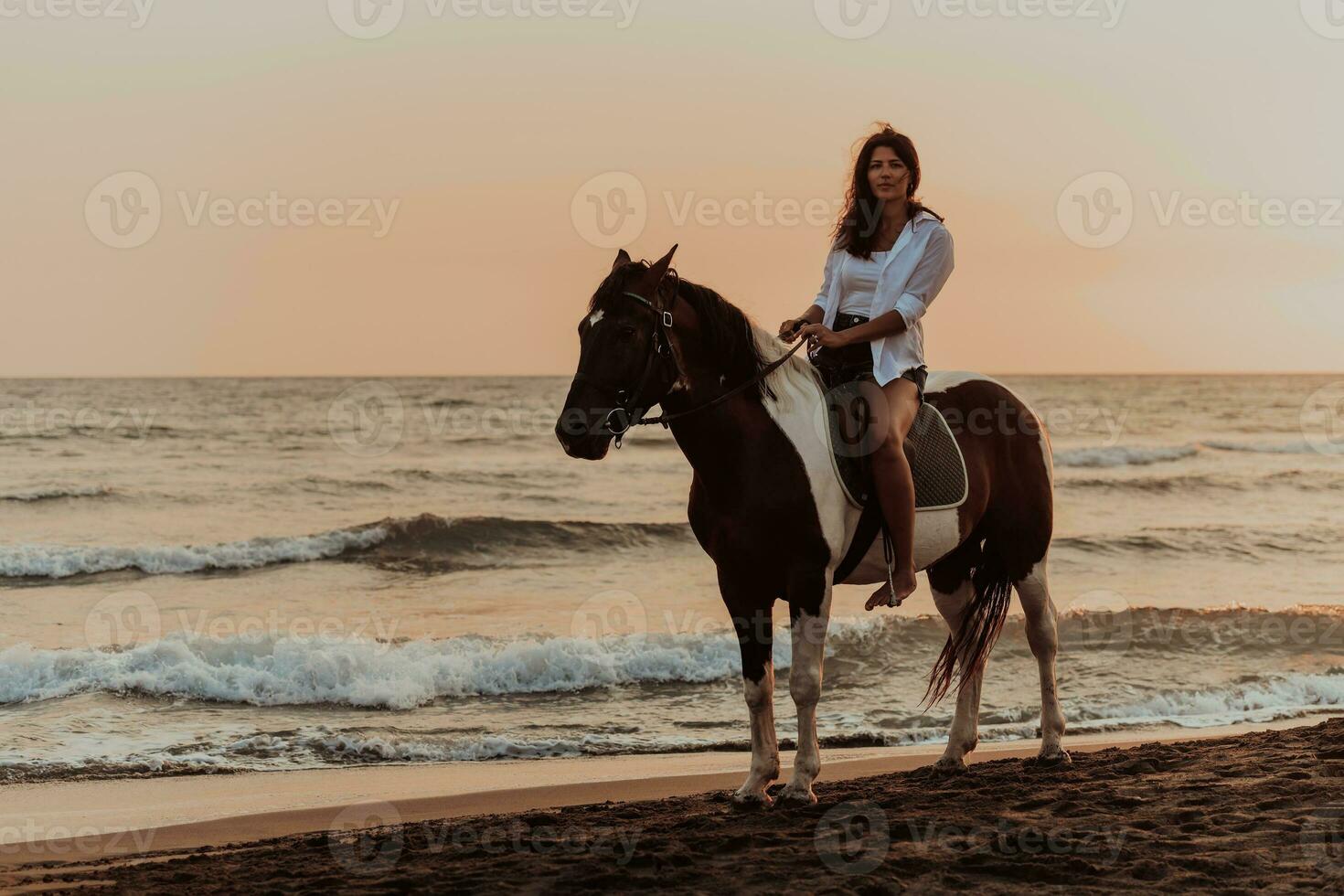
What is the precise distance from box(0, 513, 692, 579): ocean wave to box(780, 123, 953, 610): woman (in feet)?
34.4

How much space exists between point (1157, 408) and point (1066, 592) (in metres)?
34.1

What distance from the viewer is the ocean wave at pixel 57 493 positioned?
19281 millimetres

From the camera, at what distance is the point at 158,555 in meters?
14.9

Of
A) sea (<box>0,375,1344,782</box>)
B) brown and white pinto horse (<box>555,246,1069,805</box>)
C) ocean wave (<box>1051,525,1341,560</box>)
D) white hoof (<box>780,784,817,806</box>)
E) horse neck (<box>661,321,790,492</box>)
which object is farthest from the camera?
ocean wave (<box>1051,525,1341,560</box>)

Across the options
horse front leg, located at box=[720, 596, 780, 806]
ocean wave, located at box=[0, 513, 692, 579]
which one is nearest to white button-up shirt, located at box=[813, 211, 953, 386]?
horse front leg, located at box=[720, 596, 780, 806]

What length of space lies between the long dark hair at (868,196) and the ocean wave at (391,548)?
34.7 feet

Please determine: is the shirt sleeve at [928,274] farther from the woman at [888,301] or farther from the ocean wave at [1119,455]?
the ocean wave at [1119,455]

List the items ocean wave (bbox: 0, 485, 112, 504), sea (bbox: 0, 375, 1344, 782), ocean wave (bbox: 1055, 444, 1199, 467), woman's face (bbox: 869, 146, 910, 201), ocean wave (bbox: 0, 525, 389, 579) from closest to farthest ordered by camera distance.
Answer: woman's face (bbox: 869, 146, 910, 201) → sea (bbox: 0, 375, 1344, 782) → ocean wave (bbox: 0, 525, 389, 579) → ocean wave (bbox: 0, 485, 112, 504) → ocean wave (bbox: 1055, 444, 1199, 467)

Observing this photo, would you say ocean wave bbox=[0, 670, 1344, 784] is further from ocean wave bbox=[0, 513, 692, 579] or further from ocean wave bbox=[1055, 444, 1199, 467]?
ocean wave bbox=[1055, 444, 1199, 467]

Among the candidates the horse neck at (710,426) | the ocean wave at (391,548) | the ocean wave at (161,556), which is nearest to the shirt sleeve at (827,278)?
the horse neck at (710,426)

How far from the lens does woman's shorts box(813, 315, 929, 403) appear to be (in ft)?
16.5

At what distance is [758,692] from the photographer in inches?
189

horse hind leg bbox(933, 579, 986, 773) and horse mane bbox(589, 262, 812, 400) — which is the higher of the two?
horse mane bbox(589, 262, 812, 400)

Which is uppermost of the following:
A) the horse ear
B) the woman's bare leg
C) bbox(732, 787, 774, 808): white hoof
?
the horse ear
